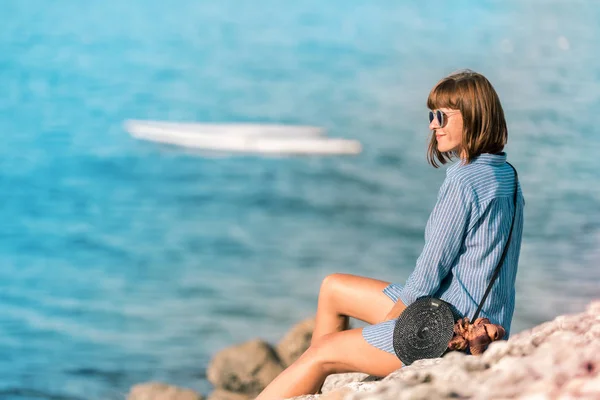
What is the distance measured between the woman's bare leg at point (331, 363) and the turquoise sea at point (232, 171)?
6881 mm

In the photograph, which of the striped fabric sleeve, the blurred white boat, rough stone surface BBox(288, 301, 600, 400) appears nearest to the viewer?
rough stone surface BBox(288, 301, 600, 400)

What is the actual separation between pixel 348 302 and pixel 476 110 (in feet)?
2.42

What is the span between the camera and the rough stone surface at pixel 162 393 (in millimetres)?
5938

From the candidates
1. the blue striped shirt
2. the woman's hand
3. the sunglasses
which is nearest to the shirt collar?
the blue striped shirt

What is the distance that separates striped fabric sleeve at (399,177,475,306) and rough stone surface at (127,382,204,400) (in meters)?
3.66

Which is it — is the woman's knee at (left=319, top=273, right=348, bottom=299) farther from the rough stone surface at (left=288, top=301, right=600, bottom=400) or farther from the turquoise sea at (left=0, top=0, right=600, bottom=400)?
the turquoise sea at (left=0, top=0, right=600, bottom=400)

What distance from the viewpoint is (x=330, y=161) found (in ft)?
52.2

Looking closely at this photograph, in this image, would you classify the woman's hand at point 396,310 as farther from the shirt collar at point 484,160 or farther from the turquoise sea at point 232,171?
the turquoise sea at point 232,171

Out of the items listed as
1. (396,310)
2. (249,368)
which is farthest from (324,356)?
(249,368)

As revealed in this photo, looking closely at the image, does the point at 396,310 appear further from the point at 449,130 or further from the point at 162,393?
the point at 162,393

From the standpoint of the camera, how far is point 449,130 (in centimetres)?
252

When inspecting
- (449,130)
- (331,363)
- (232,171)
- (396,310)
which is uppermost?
(232,171)

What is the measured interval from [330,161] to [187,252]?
3.45 metres

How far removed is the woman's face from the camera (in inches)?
98.7
